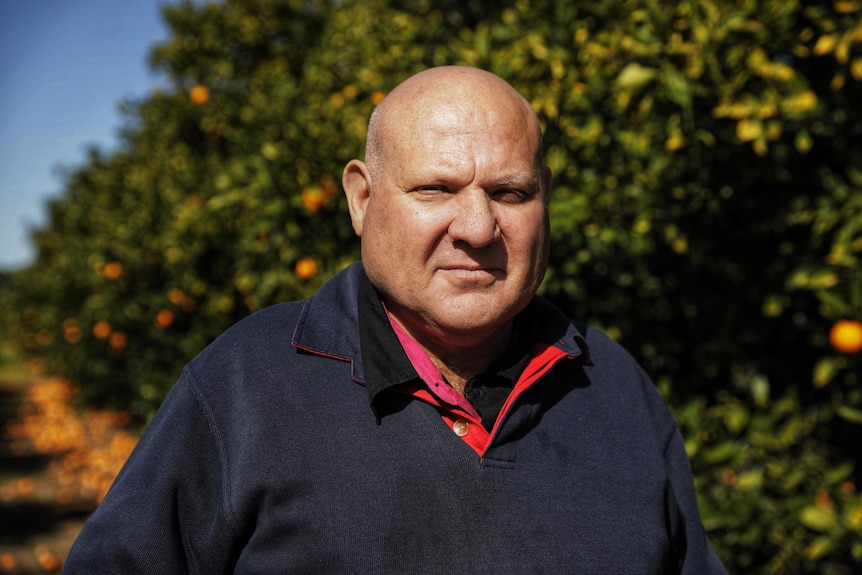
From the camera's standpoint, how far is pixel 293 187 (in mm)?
2879

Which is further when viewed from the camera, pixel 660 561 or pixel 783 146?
pixel 783 146

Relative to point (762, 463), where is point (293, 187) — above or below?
above

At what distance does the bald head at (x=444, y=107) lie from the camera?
1307mm

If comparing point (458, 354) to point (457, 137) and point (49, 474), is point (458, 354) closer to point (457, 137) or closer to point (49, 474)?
point (457, 137)

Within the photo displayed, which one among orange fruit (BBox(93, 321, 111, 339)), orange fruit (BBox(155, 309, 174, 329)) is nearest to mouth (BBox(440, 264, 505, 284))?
orange fruit (BBox(155, 309, 174, 329))

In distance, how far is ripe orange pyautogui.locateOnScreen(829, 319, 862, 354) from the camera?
7.46 ft

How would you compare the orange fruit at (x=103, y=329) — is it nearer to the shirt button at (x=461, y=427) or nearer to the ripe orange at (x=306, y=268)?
the ripe orange at (x=306, y=268)

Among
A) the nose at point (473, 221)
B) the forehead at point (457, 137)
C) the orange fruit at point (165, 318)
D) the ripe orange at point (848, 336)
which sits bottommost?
the orange fruit at point (165, 318)

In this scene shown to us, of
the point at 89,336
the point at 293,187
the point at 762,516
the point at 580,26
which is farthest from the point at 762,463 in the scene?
the point at 89,336

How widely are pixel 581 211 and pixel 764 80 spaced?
2.43ft

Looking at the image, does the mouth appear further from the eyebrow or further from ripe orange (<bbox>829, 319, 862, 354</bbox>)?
ripe orange (<bbox>829, 319, 862, 354</bbox>)

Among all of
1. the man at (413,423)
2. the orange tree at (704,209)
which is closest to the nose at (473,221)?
the man at (413,423)

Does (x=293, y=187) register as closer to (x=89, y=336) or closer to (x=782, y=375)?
(x=782, y=375)

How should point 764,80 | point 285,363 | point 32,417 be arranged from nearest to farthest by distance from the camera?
point 285,363
point 764,80
point 32,417
